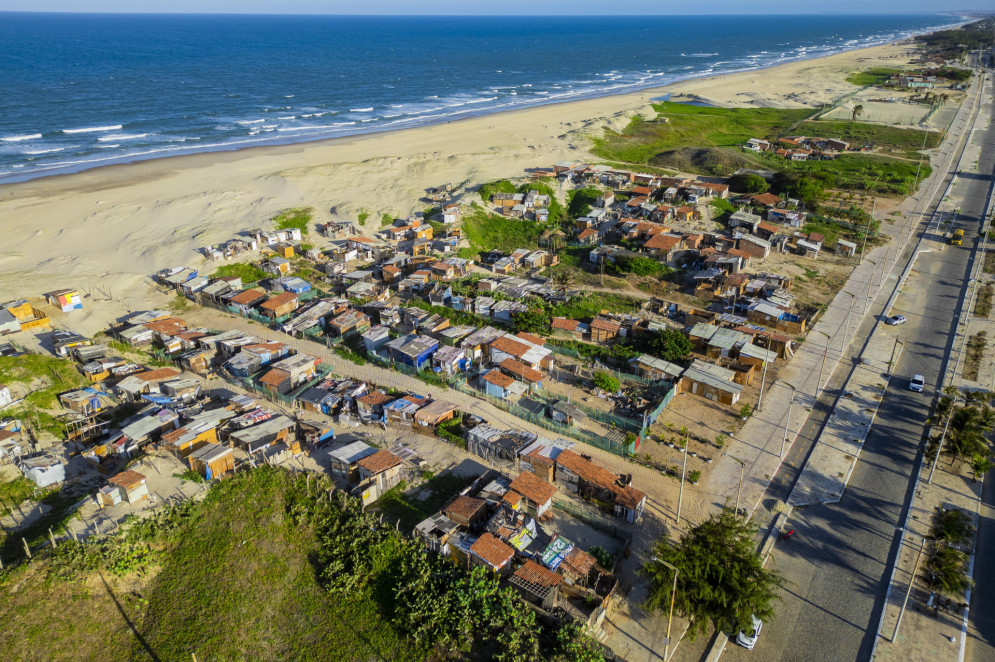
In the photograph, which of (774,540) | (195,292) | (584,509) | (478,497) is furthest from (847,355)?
(195,292)

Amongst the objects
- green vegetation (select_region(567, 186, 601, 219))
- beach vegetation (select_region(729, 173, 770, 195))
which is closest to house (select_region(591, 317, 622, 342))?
green vegetation (select_region(567, 186, 601, 219))

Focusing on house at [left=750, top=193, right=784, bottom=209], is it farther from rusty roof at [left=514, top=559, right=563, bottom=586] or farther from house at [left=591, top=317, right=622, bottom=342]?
rusty roof at [left=514, top=559, right=563, bottom=586]

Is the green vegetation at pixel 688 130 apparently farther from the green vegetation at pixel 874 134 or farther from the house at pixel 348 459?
the house at pixel 348 459

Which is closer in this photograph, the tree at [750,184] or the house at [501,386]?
the house at [501,386]

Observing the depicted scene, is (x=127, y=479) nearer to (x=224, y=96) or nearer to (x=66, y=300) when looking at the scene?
(x=66, y=300)

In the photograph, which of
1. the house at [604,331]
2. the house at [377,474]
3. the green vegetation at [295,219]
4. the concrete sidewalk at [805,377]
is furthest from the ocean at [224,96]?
the concrete sidewalk at [805,377]

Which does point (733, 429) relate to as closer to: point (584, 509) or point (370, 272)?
point (584, 509)
